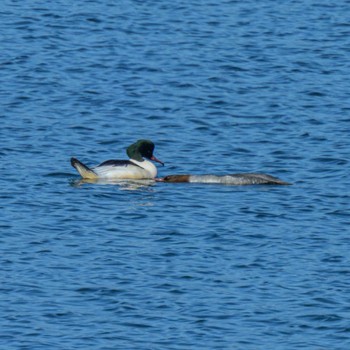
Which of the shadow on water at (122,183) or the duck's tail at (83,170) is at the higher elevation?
the duck's tail at (83,170)

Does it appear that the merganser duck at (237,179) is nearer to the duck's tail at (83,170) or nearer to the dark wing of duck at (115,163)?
the dark wing of duck at (115,163)

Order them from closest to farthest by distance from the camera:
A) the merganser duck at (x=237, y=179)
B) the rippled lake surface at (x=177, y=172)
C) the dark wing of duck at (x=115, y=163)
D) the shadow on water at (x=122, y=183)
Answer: the rippled lake surface at (x=177, y=172)
the merganser duck at (x=237, y=179)
the shadow on water at (x=122, y=183)
the dark wing of duck at (x=115, y=163)

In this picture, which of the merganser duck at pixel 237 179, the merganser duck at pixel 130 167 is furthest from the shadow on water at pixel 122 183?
the merganser duck at pixel 237 179

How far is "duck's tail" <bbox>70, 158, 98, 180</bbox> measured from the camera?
76.8 ft

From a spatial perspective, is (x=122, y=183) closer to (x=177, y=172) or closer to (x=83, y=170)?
(x=83, y=170)

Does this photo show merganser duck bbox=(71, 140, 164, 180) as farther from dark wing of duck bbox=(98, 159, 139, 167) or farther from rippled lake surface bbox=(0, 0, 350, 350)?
rippled lake surface bbox=(0, 0, 350, 350)

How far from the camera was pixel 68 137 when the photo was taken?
87.1 feet

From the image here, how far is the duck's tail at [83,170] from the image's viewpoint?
23.4 m

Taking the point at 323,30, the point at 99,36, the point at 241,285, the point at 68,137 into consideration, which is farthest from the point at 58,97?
the point at 241,285

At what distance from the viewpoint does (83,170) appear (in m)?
23.6

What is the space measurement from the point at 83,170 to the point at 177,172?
6.08 feet

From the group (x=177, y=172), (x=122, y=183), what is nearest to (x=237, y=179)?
(x=177, y=172)

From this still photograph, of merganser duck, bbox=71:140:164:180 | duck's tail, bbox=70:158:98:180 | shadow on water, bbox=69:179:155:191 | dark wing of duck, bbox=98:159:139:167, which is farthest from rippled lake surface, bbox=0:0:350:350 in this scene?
dark wing of duck, bbox=98:159:139:167

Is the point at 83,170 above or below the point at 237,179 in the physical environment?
above
